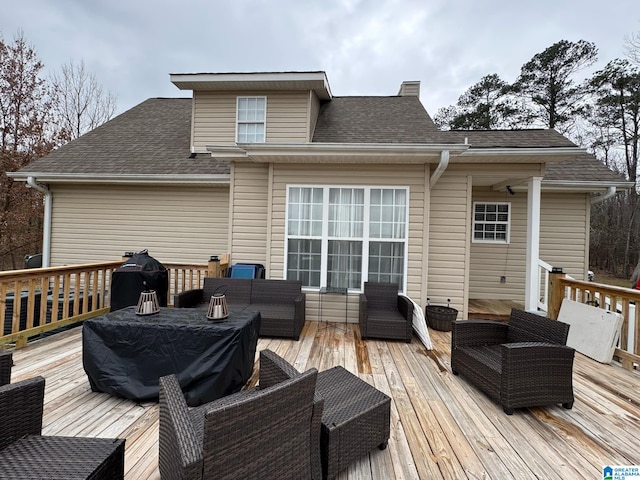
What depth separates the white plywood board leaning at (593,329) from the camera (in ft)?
11.7

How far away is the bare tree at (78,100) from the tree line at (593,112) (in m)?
18.1

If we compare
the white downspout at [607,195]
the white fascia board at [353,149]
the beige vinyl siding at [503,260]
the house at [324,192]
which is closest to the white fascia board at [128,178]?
the house at [324,192]

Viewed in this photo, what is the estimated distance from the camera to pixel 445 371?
3213mm

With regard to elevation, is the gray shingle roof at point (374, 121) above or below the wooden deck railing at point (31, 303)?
above

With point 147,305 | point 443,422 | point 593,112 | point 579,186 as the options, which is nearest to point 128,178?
point 147,305

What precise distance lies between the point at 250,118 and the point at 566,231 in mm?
7479

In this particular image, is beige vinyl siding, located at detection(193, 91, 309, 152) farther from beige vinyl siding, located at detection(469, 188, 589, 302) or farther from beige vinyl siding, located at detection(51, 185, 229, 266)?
beige vinyl siding, located at detection(469, 188, 589, 302)

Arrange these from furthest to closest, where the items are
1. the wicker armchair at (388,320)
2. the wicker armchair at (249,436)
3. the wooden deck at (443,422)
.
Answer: the wicker armchair at (388,320) < the wooden deck at (443,422) < the wicker armchair at (249,436)

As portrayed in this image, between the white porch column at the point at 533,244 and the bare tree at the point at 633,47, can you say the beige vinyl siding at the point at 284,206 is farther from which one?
the bare tree at the point at 633,47

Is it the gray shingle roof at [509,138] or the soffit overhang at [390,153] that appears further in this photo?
the gray shingle roof at [509,138]

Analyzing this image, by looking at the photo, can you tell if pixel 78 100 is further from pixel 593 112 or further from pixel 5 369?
pixel 593 112

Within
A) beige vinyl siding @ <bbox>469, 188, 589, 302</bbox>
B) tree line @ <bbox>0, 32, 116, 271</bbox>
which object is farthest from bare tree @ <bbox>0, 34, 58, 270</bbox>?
beige vinyl siding @ <bbox>469, 188, 589, 302</bbox>

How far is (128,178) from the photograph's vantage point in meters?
6.01

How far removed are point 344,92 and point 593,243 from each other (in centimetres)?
1518
